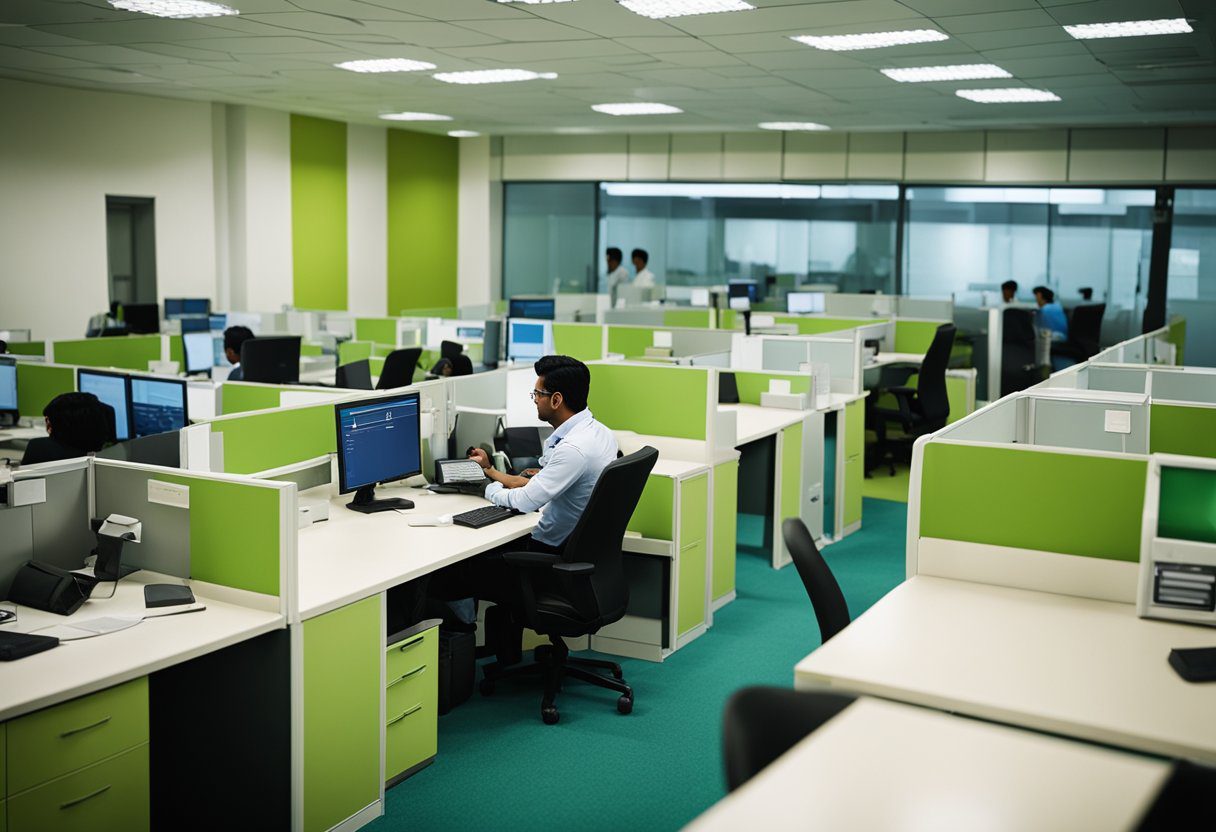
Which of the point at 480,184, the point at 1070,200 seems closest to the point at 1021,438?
the point at 1070,200

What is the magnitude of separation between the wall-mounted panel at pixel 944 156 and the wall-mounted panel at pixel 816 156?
0.70m

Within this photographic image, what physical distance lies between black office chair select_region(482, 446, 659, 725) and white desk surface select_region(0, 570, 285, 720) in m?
1.09

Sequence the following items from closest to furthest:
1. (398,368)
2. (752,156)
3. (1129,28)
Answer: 1. (1129,28)
2. (398,368)
3. (752,156)

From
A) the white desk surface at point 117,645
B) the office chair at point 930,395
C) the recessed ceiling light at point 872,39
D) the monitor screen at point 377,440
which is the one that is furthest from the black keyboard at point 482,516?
the office chair at point 930,395

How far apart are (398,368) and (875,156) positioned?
7267mm

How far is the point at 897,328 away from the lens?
31.0 feet

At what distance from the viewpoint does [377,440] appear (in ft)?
13.3

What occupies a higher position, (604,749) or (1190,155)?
(1190,155)

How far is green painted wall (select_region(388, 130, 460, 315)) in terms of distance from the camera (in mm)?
13656

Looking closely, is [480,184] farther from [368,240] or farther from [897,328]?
[897,328]

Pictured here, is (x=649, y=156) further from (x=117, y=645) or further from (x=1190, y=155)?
(x=117, y=645)

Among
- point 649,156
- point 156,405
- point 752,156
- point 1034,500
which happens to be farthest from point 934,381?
point 649,156

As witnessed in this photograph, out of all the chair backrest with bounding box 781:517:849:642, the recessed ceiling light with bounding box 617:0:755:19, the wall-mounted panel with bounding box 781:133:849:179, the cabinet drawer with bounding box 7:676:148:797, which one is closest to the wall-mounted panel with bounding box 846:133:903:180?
the wall-mounted panel with bounding box 781:133:849:179

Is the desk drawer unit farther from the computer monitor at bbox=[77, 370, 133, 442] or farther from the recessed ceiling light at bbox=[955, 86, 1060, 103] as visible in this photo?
the recessed ceiling light at bbox=[955, 86, 1060, 103]
